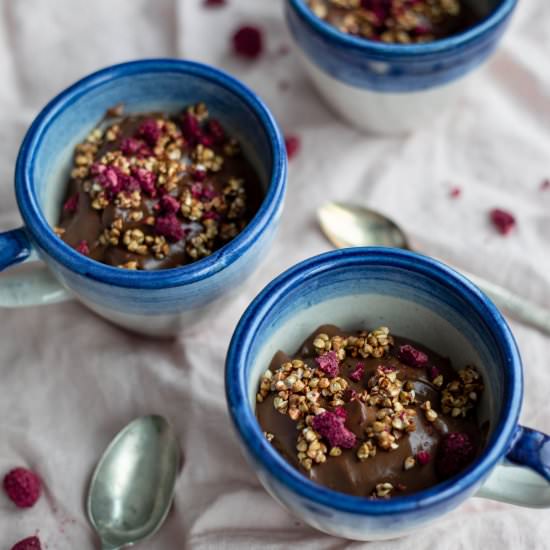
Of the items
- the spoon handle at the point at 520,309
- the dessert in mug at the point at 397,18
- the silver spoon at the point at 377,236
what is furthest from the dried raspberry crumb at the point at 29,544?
the dessert in mug at the point at 397,18

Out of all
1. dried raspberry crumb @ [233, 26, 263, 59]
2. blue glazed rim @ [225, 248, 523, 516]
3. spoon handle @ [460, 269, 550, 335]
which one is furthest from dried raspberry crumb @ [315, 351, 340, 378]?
dried raspberry crumb @ [233, 26, 263, 59]

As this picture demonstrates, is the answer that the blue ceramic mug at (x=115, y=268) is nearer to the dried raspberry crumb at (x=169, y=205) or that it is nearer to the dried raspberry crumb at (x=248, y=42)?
the dried raspberry crumb at (x=169, y=205)

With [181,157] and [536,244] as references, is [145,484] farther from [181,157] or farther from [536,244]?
[536,244]

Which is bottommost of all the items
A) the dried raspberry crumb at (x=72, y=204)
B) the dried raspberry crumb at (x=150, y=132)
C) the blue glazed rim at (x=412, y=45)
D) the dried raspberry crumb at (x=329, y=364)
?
the dried raspberry crumb at (x=329, y=364)

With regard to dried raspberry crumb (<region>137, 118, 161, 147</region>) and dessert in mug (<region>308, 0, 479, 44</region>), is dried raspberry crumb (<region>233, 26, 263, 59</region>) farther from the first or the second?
dried raspberry crumb (<region>137, 118, 161, 147</region>)

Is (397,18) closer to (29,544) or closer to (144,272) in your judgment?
(144,272)

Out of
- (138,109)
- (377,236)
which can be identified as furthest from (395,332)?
(138,109)

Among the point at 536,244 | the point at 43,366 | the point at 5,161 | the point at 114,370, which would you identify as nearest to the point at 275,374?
the point at 114,370
